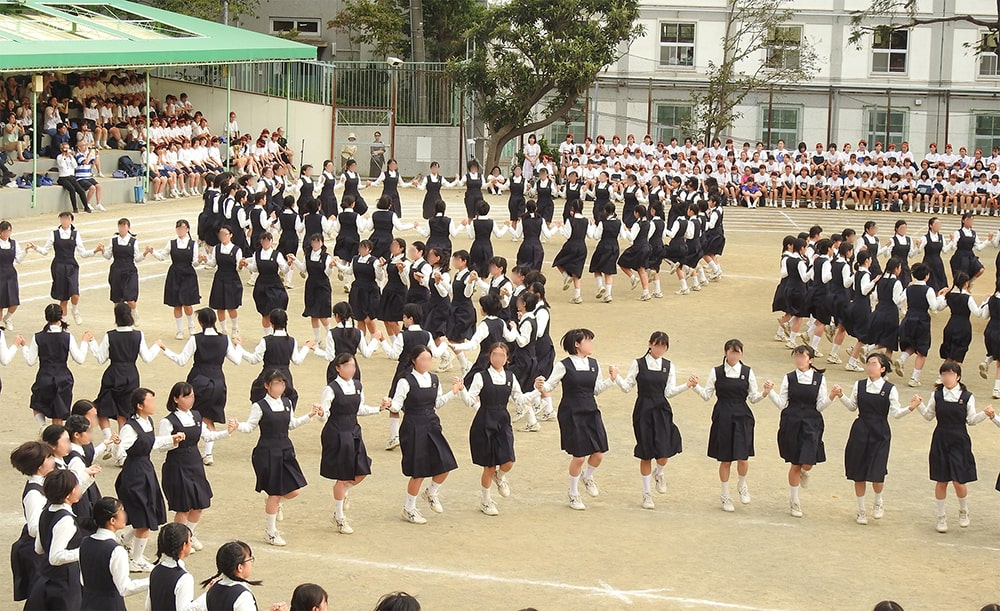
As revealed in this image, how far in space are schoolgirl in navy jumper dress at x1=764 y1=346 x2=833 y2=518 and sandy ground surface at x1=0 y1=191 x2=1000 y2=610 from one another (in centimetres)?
41

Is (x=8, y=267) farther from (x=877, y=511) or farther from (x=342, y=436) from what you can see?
(x=877, y=511)

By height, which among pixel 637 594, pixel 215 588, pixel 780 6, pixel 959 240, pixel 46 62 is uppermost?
pixel 780 6

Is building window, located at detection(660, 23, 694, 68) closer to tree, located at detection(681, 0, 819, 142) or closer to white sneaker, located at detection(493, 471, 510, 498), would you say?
tree, located at detection(681, 0, 819, 142)

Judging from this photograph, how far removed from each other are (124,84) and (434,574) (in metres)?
22.7

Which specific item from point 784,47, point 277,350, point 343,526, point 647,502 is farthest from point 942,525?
point 784,47

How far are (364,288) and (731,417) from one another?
599cm

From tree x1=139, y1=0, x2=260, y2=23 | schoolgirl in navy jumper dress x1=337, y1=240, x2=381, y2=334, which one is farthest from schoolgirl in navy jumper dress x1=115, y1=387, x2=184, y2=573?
tree x1=139, y1=0, x2=260, y2=23

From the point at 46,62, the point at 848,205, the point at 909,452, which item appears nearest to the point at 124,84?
the point at 46,62

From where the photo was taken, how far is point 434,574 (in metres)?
9.73

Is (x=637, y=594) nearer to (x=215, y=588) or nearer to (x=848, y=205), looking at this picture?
(x=215, y=588)

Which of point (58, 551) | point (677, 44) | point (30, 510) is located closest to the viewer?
point (58, 551)

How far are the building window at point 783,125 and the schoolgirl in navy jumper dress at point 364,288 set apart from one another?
72.8 ft

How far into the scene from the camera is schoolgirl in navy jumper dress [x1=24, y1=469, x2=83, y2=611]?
7.82 m

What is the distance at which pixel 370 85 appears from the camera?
34.3 meters
